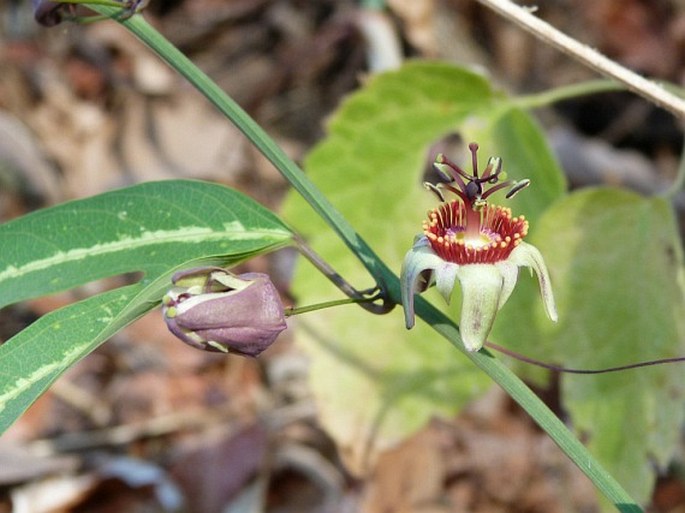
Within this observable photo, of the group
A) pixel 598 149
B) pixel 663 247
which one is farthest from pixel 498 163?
pixel 598 149

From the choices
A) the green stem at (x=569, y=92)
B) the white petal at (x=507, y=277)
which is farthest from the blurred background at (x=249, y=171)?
the white petal at (x=507, y=277)

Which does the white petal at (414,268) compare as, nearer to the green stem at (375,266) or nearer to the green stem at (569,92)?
the green stem at (375,266)

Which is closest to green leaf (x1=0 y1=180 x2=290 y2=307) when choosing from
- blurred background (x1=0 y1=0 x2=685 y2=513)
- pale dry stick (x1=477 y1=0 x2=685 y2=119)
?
pale dry stick (x1=477 y1=0 x2=685 y2=119)

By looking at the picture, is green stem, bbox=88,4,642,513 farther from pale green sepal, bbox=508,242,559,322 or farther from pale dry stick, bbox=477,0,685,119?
pale dry stick, bbox=477,0,685,119

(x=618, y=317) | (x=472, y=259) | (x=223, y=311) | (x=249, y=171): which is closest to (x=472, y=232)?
(x=472, y=259)

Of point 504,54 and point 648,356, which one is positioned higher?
point 504,54

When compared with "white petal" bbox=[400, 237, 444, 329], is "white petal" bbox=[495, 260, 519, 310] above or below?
below

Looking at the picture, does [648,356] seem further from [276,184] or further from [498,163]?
[276,184]
